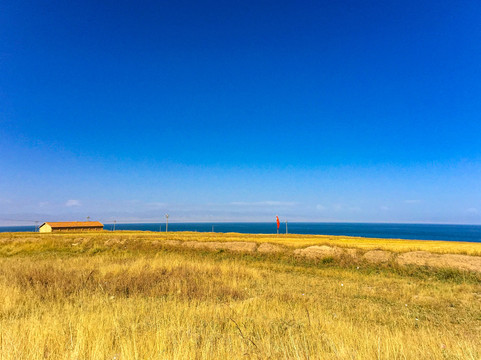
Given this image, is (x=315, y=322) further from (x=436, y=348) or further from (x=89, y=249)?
(x=89, y=249)

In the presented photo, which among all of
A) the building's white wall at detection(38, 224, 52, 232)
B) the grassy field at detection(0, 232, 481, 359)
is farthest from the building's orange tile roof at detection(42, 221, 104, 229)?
the grassy field at detection(0, 232, 481, 359)

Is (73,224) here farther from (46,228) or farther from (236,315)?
(236,315)

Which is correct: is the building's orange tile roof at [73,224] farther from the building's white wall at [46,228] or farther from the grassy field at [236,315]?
the grassy field at [236,315]

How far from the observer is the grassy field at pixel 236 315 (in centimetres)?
453

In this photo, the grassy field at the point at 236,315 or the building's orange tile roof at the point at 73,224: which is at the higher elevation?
the building's orange tile roof at the point at 73,224

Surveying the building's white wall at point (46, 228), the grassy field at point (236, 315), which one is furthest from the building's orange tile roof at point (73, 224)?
the grassy field at point (236, 315)

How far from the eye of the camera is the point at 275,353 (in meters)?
4.41

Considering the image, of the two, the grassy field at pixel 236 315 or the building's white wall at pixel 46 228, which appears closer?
the grassy field at pixel 236 315

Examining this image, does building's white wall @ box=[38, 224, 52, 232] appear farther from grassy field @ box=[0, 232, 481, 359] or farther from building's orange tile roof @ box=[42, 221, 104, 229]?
grassy field @ box=[0, 232, 481, 359]

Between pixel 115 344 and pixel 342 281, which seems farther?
pixel 342 281

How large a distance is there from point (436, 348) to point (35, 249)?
36.6 metres

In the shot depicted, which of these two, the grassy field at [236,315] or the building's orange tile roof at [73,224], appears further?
the building's orange tile roof at [73,224]

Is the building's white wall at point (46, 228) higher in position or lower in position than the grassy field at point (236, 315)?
higher

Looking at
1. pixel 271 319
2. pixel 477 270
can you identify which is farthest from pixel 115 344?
pixel 477 270
